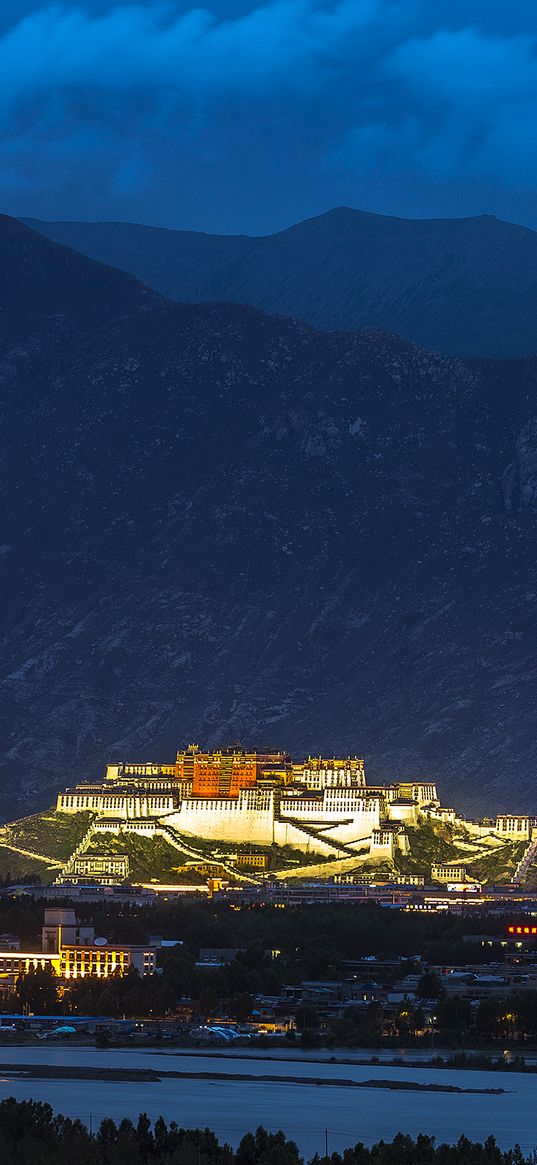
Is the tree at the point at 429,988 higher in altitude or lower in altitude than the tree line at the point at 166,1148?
higher

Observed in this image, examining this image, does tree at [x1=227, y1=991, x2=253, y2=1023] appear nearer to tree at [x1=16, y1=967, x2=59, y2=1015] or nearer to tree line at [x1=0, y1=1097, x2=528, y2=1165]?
tree at [x1=16, y1=967, x2=59, y2=1015]

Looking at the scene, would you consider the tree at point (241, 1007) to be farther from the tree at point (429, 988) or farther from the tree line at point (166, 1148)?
the tree line at point (166, 1148)

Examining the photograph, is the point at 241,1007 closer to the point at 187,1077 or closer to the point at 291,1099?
the point at 187,1077

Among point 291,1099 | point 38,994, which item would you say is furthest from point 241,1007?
point 291,1099

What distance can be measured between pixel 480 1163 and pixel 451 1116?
1142 inches

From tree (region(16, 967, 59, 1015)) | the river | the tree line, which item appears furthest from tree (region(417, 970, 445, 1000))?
the tree line

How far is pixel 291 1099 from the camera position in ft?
514

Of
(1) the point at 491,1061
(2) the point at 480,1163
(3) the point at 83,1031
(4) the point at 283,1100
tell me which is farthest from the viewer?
(3) the point at 83,1031

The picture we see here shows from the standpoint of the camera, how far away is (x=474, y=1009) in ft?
621

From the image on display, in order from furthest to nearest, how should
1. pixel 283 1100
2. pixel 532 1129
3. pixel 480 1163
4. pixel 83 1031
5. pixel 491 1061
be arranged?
pixel 83 1031, pixel 491 1061, pixel 283 1100, pixel 532 1129, pixel 480 1163

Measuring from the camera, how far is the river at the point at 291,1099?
144 meters

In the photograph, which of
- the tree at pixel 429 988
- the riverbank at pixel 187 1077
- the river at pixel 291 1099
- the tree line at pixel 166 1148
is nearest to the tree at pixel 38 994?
the river at pixel 291 1099

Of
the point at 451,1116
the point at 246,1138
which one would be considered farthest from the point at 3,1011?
the point at 246,1138

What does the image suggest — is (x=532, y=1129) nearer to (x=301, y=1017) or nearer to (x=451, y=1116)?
(x=451, y=1116)
